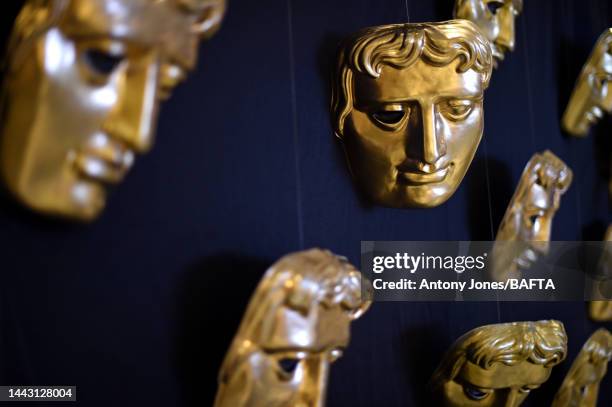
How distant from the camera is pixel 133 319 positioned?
2.38 ft

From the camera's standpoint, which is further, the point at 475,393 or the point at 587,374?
the point at 587,374

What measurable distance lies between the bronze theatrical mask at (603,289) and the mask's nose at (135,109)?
1146 mm

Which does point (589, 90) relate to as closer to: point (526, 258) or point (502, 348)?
point (526, 258)

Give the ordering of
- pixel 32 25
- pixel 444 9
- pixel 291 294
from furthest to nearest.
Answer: pixel 444 9 < pixel 291 294 < pixel 32 25

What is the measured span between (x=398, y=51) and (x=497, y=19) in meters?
0.41

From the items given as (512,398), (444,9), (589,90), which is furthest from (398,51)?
(589,90)

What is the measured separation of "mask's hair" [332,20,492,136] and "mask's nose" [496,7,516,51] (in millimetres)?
323

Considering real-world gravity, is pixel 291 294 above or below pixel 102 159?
below

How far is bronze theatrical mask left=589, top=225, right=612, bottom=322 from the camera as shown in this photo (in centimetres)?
→ 152

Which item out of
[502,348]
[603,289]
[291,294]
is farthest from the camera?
[603,289]

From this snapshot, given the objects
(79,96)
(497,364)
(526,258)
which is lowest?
(497,364)

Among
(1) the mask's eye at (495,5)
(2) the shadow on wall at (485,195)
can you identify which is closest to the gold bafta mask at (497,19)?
(1) the mask's eye at (495,5)

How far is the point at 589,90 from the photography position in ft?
5.00

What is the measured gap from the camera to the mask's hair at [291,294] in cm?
71
